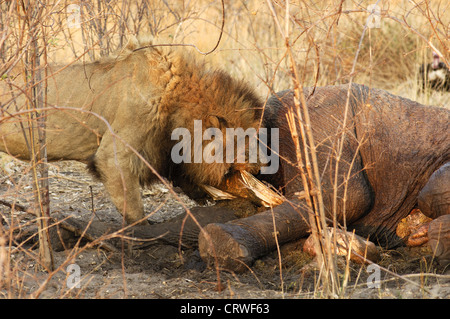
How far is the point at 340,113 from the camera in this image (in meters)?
4.16

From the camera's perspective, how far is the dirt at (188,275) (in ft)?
9.43

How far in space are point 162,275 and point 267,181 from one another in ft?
3.51

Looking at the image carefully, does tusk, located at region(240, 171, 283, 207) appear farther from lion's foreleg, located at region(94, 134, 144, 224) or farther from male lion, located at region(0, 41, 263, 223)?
lion's foreleg, located at region(94, 134, 144, 224)

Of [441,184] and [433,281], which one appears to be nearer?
[433,281]

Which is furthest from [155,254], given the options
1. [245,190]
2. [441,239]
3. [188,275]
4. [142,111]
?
[441,239]

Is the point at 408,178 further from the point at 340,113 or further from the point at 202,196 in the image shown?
the point at 202,196

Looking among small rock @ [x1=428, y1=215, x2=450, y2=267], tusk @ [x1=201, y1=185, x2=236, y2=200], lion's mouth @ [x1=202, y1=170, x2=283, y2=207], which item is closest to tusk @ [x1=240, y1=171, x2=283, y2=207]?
lion's mouth @ [x1=202, y1=170, x2=283, y2=207]
